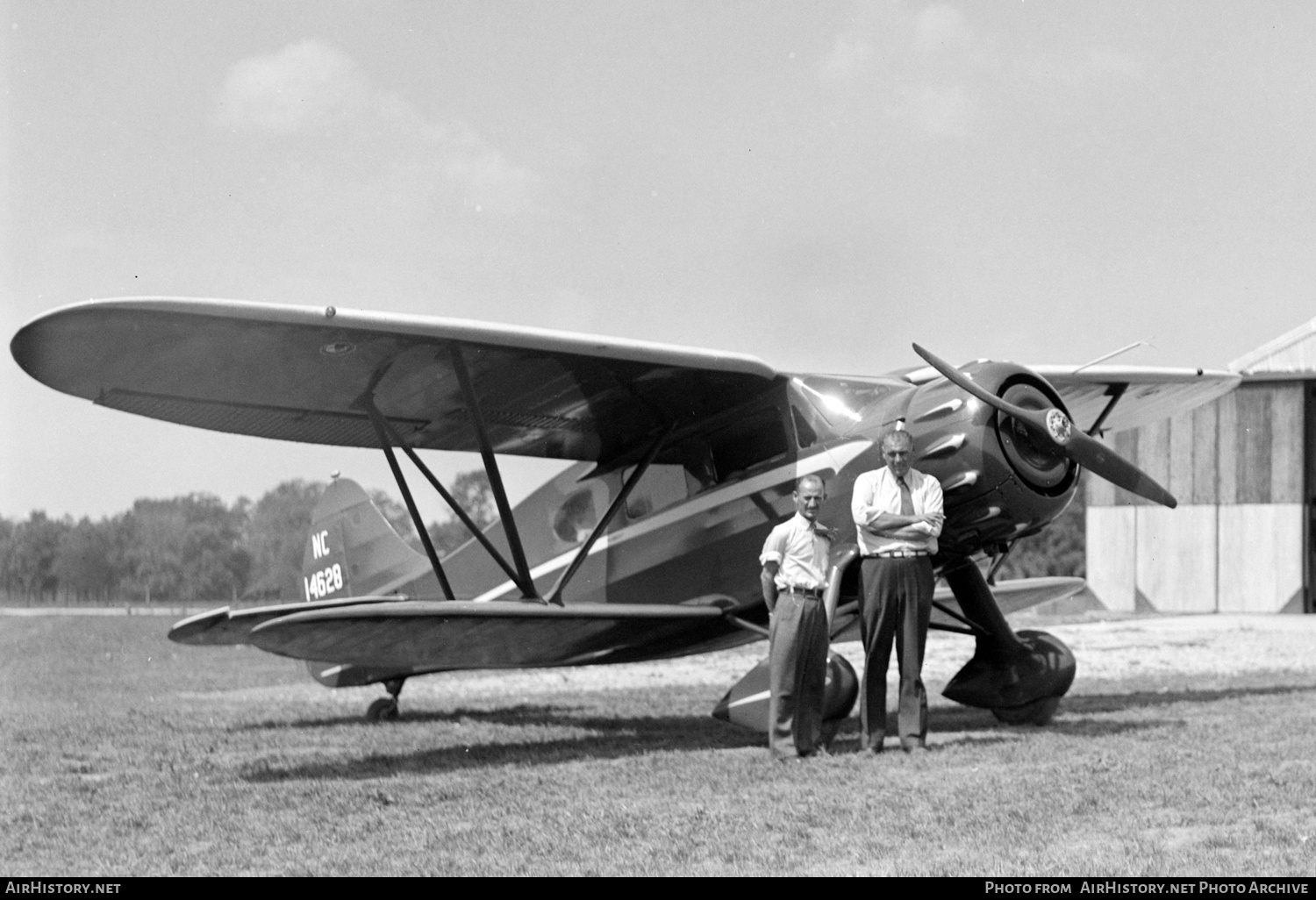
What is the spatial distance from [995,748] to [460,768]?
3387mm

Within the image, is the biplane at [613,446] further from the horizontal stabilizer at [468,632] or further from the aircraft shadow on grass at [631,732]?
the aircraft shadow on grass at [631,732]

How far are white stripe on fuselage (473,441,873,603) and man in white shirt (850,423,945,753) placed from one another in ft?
2.86

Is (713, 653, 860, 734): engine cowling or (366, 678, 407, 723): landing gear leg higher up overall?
(713, 653, 860, 734): engine cowling

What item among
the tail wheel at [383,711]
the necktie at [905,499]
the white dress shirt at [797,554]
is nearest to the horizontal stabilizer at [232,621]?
the tail wheel at [383,711]

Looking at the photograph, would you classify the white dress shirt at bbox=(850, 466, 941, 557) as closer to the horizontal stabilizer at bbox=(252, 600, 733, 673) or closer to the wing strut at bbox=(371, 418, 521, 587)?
the horizontal stabilizer at bbox=(252, 600, 733, 673)

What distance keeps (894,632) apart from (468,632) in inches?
116

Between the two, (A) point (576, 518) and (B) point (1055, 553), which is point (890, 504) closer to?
(A) point (576, 518)

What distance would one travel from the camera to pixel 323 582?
14344mm

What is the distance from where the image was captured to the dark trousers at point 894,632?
309 inches

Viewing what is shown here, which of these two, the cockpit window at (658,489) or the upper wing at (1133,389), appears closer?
the cockpit window at (658,489)

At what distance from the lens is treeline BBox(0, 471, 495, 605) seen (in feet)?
133

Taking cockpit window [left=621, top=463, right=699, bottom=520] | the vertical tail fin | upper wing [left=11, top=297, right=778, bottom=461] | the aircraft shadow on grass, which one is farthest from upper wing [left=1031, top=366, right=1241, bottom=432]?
the vertical tail fin

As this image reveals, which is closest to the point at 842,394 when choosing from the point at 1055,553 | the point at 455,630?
the point at 455,630

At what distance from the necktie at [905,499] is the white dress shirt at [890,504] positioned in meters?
0.02
